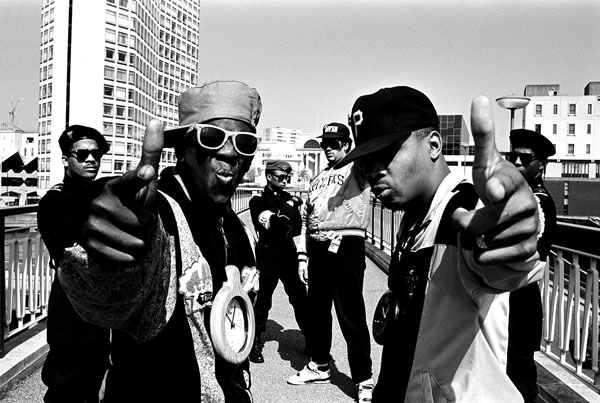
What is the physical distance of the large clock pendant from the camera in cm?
193

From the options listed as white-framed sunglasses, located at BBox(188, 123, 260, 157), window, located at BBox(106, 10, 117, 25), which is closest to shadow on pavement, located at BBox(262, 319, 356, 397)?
white-framed sunglasses, located at BBox(188, 123, 260, 157)

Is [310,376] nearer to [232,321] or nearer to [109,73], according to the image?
[232,321]

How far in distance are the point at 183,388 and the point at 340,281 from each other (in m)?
3.73

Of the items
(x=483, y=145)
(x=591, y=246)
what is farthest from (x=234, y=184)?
(x=591, y=246)

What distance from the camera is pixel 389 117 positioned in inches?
81.3

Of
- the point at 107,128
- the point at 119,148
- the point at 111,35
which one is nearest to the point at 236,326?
the point at 119,148

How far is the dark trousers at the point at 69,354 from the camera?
357 cm

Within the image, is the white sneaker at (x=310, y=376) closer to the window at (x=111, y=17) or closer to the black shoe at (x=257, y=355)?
the black shoe at (x=257, y=355)

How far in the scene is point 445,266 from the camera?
1.78 m

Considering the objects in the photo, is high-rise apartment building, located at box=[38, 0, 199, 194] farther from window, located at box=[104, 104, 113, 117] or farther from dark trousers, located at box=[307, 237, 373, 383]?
dark trousers, located at box=[307, 237, 373, 383]

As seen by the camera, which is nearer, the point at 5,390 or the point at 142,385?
the point at 142,385

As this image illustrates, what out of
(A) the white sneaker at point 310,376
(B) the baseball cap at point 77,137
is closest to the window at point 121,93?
(B) the baseball cap at point 77,137

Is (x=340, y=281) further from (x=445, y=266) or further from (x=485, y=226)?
(x=485, y=226)

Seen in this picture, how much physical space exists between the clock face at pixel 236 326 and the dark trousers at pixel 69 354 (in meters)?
1.81
